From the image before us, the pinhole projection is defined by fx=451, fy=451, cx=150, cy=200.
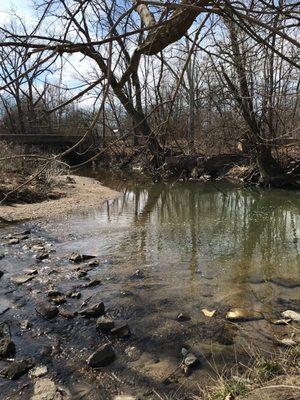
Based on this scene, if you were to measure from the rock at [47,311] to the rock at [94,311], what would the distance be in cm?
33

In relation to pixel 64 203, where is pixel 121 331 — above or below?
below

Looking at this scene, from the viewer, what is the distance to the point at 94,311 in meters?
5.67

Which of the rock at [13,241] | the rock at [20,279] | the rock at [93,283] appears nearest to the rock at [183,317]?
the rock at [93,283]

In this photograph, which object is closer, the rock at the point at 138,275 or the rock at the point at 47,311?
the rock at the point at 47,311

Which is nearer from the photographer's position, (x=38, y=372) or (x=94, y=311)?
(x=38, y=372)

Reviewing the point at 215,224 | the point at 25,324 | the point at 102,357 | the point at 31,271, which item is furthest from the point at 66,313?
the point at 215,224

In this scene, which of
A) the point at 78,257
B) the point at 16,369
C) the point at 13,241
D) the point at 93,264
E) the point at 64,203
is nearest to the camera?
the point at 16,369

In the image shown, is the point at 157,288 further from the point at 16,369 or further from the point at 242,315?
the point at 16,369

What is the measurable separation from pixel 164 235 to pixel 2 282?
4.23 meters

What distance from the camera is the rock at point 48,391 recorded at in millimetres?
3943

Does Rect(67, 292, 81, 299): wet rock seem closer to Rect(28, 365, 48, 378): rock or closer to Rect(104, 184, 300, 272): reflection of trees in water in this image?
Rect(28, 365, 48, 378): rock

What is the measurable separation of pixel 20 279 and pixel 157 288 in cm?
218

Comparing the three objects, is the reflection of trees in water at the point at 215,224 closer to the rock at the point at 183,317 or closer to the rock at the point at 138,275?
the rock at the point at 138,275

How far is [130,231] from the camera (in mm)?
10805
